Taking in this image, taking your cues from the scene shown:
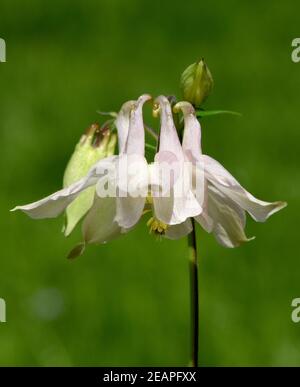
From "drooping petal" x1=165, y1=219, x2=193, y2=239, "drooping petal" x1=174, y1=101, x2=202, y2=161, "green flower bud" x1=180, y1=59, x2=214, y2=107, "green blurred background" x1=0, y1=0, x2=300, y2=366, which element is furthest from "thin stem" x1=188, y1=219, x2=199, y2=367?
"green blurred background" x1=0, y1=0, x2=300, y2=366

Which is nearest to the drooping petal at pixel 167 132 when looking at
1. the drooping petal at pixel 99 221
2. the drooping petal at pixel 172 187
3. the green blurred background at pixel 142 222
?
the drooping petal at pixel 172 187

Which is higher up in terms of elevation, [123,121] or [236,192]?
[123,121]

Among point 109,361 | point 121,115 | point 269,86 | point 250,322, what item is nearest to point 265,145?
point 269,86

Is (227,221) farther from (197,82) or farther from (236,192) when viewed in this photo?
(197,82)

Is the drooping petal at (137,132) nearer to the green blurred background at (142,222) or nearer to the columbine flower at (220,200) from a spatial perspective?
the columbine flower at (220,200)

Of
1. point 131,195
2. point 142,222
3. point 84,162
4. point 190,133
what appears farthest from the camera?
point 142,222

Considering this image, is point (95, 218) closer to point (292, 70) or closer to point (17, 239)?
point (17, 239)

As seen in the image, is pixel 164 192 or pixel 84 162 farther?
pixel 84 162

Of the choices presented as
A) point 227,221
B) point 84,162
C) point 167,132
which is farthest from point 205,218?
point 84,162
